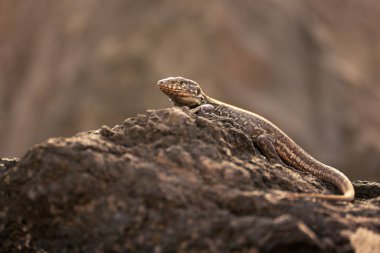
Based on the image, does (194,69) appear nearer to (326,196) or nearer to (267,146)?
(267,146)

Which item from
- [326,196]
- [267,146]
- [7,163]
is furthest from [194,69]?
[326,196]

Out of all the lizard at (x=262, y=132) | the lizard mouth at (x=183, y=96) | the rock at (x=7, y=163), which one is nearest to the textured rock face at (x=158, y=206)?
the rock at (x=7, y=163)

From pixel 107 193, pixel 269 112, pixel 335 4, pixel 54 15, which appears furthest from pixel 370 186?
pixel 335 4

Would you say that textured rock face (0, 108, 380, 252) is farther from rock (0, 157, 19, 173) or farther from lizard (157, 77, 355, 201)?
lizard (157, 77, 355, 201)

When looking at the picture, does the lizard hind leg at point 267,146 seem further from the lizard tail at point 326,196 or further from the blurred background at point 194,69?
the blurred background at point 194,69

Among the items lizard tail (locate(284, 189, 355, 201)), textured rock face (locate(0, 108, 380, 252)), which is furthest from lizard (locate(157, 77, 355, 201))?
textured rock face (locate(0, 108, 380, 252))

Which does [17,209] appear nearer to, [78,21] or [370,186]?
[370,186]

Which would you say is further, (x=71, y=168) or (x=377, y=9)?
(x=377, y=9)
